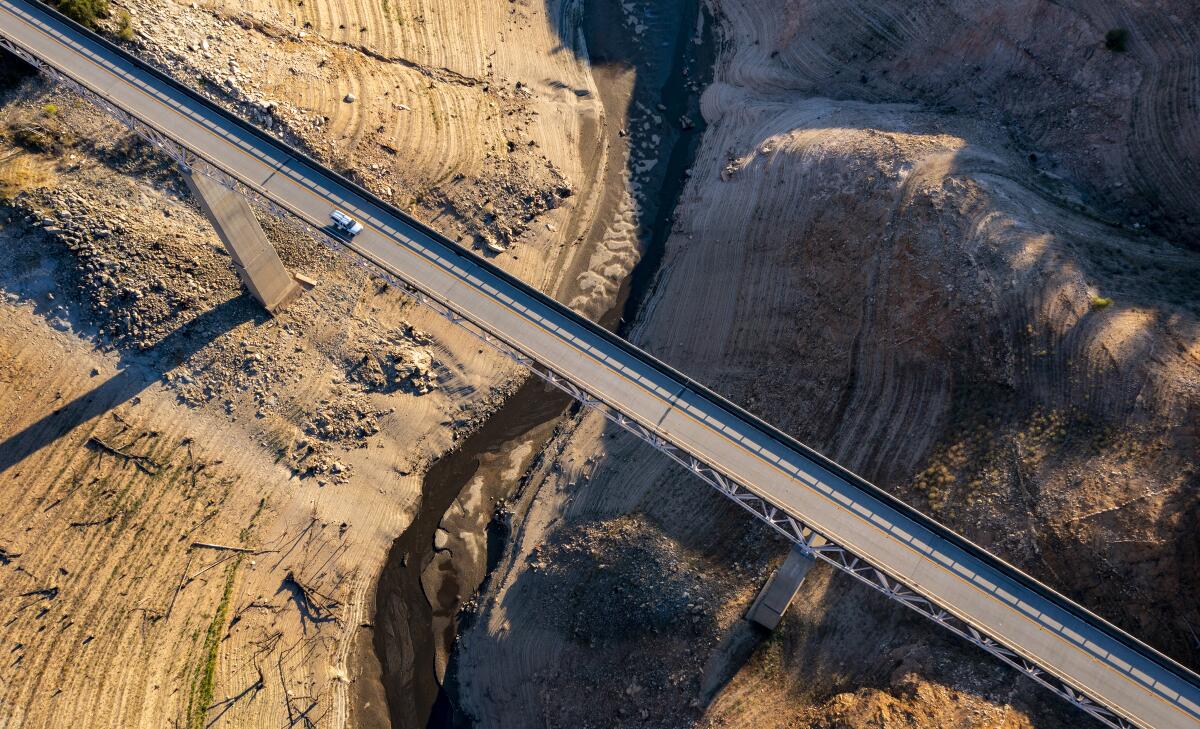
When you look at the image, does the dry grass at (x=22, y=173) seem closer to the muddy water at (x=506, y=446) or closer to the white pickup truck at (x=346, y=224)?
the white pickup truck at (x=346, y=224)

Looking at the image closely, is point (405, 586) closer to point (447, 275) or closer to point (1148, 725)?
point (447, 275)

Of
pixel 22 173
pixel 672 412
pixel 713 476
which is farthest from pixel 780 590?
pixel 22 173

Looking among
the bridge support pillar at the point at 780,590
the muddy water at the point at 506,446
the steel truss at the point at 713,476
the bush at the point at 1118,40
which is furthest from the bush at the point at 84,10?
the bush at the point at 1118,40

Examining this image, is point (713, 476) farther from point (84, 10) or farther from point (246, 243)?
point (84, 10)

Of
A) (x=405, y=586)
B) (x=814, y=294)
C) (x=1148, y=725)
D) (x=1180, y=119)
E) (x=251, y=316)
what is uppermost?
(x=1180, y=119)

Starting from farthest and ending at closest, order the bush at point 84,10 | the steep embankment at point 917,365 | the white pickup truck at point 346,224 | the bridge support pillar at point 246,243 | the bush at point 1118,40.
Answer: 1. the bush at point 1118,40
2. the bush at point 84,10
3. the bridge support pillar at point 246,243
4. the white pickup truck at point 346,224
5. the steep embankment at point 917,365

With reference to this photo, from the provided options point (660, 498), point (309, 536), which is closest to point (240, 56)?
point (309, 536)
